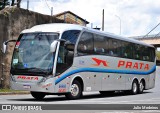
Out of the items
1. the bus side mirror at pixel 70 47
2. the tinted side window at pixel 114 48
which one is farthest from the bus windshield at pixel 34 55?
the tinted side window at pixel 114 48

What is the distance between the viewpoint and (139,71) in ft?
84.5

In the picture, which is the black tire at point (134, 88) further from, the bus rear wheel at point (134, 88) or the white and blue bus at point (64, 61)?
the white and blue bus at point (64, 61)

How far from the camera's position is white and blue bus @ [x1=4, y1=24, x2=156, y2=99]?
16.5 meters

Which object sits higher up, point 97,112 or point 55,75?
point 55,75

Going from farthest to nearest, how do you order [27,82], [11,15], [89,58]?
[11,15], [89,58], [27,82]

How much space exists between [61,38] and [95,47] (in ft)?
10.1

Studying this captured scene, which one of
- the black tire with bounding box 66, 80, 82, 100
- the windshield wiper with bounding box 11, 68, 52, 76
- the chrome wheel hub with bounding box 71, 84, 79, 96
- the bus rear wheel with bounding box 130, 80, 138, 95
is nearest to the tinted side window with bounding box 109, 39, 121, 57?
the bus rear wheel with bounding box 130, 80, 138, 95

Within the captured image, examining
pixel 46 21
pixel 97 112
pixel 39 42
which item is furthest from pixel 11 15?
pixel 97 112

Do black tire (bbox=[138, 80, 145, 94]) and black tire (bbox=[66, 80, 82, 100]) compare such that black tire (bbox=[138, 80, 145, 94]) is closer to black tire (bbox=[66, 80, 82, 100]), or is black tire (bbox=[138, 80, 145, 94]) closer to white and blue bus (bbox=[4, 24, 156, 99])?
white and blue bus (bbox=[4, 24, 156, 99])

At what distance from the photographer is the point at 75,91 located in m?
17.9

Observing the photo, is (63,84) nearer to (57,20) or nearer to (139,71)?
(139,71)

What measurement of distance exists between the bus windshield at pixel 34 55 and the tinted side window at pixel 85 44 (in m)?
1.65

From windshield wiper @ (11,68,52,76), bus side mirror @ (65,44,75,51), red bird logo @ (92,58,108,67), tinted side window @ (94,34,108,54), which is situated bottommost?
windshield wiper @ (11,68,52,76)

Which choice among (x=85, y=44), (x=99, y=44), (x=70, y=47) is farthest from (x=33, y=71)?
(x=99, y=44)
